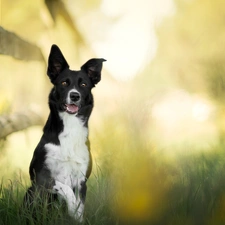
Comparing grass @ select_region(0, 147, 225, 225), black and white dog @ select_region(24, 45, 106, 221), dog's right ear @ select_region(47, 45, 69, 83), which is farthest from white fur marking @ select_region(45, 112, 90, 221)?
dog's right ear @ select_region(47, 45, 69, 83)

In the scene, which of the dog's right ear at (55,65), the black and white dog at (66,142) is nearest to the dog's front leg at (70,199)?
the black and white dog at (66,142)

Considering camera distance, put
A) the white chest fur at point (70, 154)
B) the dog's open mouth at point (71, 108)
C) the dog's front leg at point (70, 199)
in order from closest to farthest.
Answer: the dog's front leg at point (70, 199), the white chest fur at point (70, 154), the dog's open mouth at point (71, 108)

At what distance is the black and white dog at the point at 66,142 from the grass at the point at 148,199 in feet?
0.44

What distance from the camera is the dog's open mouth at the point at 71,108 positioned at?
12.5 ft

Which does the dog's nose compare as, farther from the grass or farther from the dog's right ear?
the grass

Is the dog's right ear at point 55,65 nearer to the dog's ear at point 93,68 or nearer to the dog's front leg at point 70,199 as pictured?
the dog's ear at point 93,68

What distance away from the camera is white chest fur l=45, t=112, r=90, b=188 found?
146 inches

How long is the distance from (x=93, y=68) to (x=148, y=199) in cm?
104

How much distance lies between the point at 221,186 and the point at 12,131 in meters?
2.05

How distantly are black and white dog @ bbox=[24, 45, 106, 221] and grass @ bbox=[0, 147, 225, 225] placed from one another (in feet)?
0.44

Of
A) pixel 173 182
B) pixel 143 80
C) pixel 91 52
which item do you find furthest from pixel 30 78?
pixel 173 182

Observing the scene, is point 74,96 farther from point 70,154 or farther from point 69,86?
point 70,154

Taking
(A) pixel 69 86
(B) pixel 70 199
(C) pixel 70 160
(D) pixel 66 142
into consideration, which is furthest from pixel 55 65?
(B) pixel 70 199

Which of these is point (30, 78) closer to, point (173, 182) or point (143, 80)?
point (143, 80)
